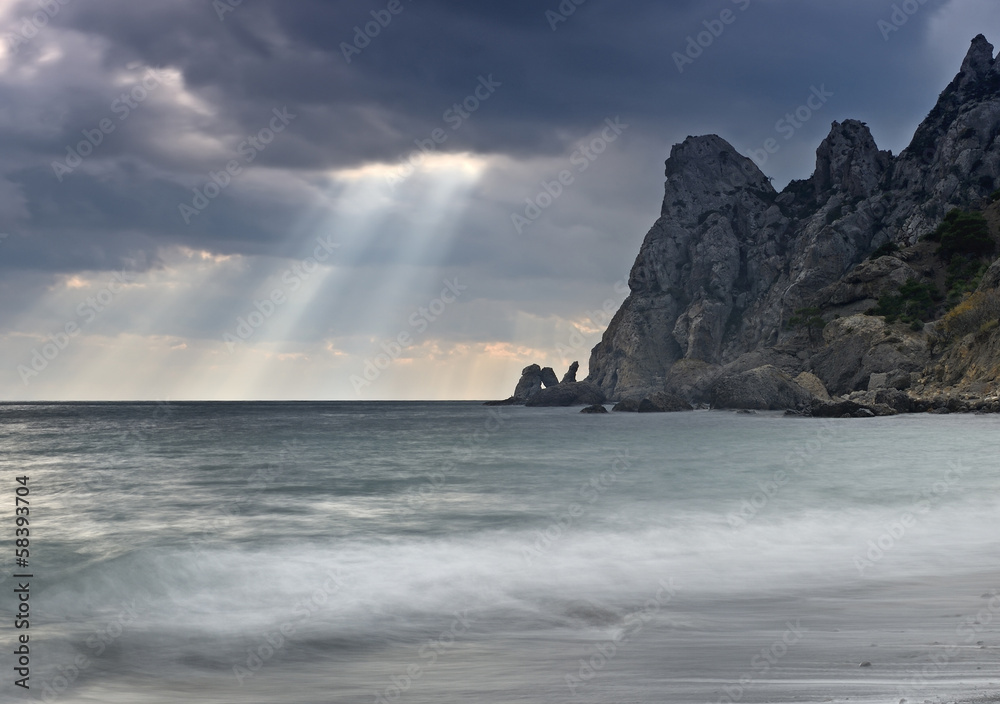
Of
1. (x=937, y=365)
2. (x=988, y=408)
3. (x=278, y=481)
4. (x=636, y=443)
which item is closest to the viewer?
(x=278, y=481)

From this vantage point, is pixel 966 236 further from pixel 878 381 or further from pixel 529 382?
pixel 529 382

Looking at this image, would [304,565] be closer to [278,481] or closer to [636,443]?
[278,481]

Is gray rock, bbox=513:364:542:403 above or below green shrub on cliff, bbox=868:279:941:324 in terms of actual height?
below

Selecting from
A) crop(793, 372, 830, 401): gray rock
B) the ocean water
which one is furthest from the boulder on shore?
the ocean water

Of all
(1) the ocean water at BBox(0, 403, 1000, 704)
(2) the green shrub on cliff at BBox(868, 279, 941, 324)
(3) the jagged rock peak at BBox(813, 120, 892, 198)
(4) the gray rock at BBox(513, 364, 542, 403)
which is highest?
(3) the jagged rock peak at BBox(813, 120, 892, 198)

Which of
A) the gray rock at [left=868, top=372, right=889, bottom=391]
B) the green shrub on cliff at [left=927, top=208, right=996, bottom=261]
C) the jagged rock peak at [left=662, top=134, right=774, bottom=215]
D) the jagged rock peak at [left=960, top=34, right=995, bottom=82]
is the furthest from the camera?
the jagged rock peak at [left=662, top=134, right=774, bottom=215]

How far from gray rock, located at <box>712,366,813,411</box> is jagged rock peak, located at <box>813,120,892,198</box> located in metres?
67.4

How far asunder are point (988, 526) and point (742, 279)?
142 meters

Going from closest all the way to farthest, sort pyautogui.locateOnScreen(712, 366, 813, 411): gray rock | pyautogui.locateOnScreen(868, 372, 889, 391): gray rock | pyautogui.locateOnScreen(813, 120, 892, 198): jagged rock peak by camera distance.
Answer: pyautogui.locateOnScreen(868, 372, 889, 391): gray rock < pyautogui.locateOnScreen(712, 366, 813, 411): gray rock < pyautogui.locateOnScreen(813, 120, 892, 198): jagged rock peak

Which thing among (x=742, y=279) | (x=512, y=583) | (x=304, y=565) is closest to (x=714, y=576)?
(x=512, y=583)

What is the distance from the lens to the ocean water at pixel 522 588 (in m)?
6.14

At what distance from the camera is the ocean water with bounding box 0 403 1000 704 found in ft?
20.1

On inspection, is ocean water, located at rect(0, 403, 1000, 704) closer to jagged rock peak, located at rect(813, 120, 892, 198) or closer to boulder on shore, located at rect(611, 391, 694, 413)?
boulder on shore, located at rect(611, 391, 694, 413)

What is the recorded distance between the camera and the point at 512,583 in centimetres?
1026
